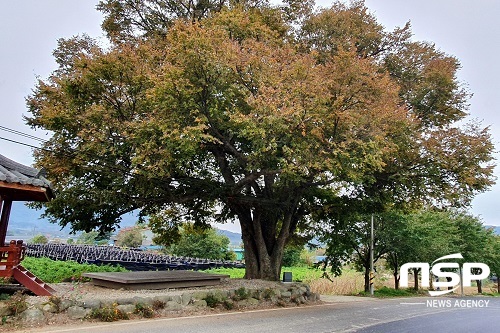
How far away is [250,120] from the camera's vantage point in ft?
32.7

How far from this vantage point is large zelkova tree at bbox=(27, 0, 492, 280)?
35.1 feet

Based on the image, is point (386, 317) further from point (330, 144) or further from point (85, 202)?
point (85, 202)

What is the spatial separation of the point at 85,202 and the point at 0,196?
548cm

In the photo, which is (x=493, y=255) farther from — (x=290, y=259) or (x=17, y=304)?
(x=17, y=304)

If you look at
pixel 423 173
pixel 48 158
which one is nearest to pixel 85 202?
pixel 48 158

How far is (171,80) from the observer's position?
10547 mm

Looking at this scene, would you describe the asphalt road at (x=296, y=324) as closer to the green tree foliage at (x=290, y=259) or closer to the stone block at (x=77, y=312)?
the stone block at (x=77, y=312)

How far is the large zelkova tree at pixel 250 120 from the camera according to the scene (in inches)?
421

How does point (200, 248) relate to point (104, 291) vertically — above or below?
above

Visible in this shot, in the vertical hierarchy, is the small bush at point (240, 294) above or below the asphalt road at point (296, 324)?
above

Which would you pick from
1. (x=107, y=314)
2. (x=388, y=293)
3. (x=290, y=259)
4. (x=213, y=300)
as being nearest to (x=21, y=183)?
(x=107, y=314)

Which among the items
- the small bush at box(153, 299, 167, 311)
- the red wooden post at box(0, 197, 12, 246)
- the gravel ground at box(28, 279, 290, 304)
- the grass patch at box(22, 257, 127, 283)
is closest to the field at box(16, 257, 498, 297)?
the grass patch at box(22, 257, 127, 283)

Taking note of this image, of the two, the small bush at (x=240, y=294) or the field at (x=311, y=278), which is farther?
the field at (x=311, y=278)

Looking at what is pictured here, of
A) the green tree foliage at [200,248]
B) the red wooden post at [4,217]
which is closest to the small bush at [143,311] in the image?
the red wooden post at [4,217]
